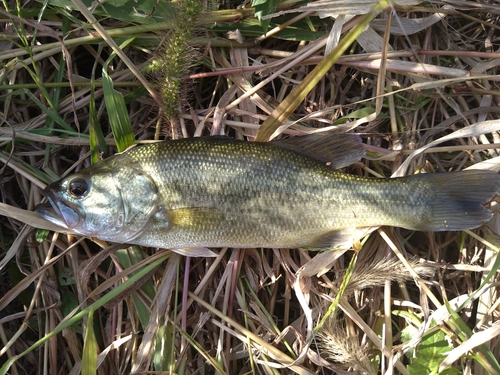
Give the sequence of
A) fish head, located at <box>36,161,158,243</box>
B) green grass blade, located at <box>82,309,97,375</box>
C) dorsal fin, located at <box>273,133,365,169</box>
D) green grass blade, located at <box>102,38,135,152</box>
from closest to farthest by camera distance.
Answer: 1. green grass blade, located at <box>82,309,97,375</box>
2. fish head, located at <box>36,161,158,243</box>
3. dorsal fin, located at <box>273,133,365,169</box>
4. green grass blade, located at <box>102,38,135,152</box>

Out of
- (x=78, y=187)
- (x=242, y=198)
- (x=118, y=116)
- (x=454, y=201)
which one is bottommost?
(x=454, y=201)

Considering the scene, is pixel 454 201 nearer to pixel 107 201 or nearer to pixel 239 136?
pixel 239 136

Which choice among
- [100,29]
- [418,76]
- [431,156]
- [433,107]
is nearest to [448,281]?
[431,156]

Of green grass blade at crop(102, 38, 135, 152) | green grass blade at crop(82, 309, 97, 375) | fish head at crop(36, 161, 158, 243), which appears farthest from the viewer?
green grass blade at crop(102, 38, 135, 152)

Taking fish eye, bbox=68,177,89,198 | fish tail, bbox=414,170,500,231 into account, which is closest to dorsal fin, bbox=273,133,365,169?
fish tail, bbox=414,170,500,231

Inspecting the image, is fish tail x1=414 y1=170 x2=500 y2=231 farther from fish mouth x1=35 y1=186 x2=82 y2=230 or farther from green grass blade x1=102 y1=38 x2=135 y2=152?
fish mouth x1=35 y1=186 x2=82 y2=230

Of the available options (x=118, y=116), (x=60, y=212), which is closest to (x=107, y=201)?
(x=60, y=212)

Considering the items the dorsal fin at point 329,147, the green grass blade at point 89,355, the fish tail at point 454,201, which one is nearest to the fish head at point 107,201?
the green grass blade at point 89,355

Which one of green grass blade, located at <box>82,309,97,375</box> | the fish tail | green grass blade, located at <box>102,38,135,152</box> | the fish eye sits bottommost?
green grass blade, located at <box>82,309,97,375</box>

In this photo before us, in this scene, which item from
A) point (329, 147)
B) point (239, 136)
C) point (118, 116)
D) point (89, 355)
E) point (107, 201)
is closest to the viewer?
point (89, 355)
